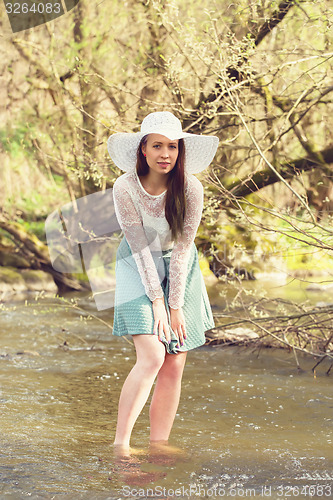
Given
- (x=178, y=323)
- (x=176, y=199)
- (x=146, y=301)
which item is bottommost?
(x=178, y=323)

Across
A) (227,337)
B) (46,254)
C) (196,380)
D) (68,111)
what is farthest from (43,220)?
(196,380)

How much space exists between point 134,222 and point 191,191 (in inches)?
13.9

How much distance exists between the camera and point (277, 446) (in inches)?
141

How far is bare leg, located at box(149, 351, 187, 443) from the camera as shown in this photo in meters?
3.43

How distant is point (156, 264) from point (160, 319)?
0.34 meters

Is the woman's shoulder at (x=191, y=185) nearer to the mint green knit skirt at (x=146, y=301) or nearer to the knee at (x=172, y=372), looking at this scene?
the mint green knit skirt at (x=146, y=301)

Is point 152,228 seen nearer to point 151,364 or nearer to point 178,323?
point 178,323

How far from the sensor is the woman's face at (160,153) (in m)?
3.33

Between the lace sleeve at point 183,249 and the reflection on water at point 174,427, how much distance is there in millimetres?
803

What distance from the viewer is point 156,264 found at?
3.47 metres

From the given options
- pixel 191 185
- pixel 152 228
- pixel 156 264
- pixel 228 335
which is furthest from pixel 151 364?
pixel 228 335

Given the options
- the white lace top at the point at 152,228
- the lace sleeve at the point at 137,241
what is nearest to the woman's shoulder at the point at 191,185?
the white lace top at the point at 152,228

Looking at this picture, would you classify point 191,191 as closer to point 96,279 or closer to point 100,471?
point 100,471

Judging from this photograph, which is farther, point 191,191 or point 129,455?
point 191,191
